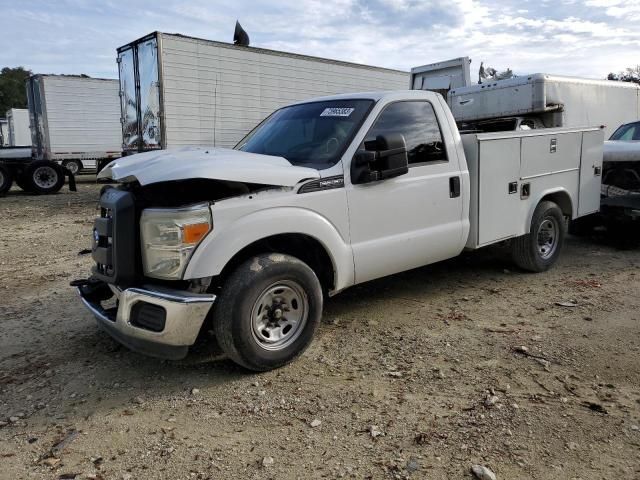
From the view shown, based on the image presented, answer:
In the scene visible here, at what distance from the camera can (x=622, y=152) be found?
7.59 meters

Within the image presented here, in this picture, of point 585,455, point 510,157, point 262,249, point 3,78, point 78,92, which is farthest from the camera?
point 3,78

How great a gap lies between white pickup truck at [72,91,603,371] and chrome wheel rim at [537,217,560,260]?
710mm

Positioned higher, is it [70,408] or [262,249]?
[262,249]

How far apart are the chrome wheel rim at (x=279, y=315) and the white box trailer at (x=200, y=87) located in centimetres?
821

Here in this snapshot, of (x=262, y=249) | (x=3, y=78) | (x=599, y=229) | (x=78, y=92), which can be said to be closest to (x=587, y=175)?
(x=599, y=229)

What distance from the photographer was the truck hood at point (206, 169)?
11.0 ft

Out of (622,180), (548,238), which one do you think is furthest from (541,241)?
(622,180)

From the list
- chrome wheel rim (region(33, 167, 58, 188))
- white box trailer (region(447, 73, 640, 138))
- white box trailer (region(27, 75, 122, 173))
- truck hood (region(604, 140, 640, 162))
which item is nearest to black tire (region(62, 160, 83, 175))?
white box trailer (region(27, 75, 122, 173))

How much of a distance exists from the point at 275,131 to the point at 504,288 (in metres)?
2.95

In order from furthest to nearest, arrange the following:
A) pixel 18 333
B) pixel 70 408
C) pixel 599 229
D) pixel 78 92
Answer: pixel 78 92 → pixel 599 229 → pixel 18 333 → pixel 70 408

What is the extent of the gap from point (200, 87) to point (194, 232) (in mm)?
9868

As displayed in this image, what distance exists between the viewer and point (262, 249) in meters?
3.94

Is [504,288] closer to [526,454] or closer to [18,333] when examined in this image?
[526,454]

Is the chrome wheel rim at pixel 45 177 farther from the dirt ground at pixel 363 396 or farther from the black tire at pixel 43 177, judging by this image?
the dirt ground at pixel 363 396
